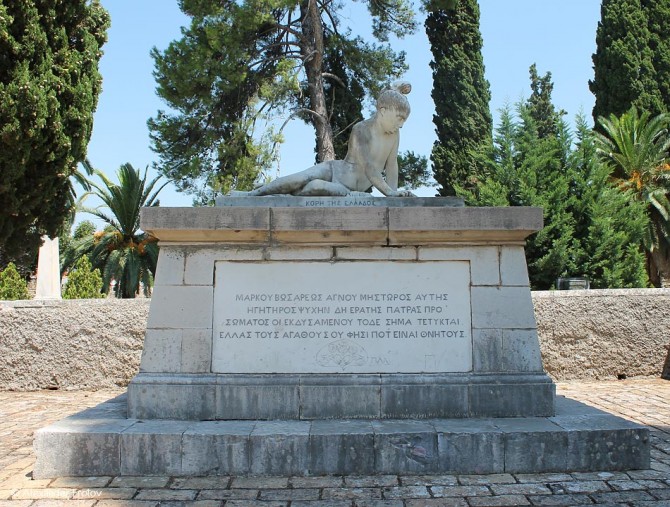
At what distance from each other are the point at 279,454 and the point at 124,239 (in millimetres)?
18148

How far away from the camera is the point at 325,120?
603 inches

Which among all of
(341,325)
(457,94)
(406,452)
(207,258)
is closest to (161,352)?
(207,258)

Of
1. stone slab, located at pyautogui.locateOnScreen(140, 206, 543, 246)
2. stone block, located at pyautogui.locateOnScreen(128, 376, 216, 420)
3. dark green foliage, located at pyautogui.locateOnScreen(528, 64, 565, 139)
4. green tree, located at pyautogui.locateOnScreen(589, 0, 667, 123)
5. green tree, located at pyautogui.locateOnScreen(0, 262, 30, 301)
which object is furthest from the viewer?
dark green foliage, located at pyautogui.locateOnScreen(528, 64, 565, 139)

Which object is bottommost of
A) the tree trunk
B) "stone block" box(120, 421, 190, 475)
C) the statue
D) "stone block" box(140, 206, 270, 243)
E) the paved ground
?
the paved ground

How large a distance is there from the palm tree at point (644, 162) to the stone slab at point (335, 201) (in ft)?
52.0

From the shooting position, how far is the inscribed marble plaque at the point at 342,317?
4.58 m

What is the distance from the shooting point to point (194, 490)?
374 centimetres

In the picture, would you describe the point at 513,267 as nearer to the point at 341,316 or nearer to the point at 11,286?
the point at 341,316

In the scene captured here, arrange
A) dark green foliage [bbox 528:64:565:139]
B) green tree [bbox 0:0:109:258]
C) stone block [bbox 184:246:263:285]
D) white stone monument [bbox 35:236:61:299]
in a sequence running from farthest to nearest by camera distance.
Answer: dark green foliage [bbox 528:64:565:139], white stone monument [bbox 35:236:61:299], green tree [bbox 0:0:109:258], stone block [bbox 184:246:263:285]

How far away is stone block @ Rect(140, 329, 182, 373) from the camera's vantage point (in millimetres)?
4531

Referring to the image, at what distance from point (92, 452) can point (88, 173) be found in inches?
818

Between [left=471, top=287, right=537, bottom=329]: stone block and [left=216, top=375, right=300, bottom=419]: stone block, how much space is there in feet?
4.70

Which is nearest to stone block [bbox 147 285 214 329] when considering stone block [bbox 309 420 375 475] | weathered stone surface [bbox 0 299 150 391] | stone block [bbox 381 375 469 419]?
stone block [bbox 309 420 375 475]

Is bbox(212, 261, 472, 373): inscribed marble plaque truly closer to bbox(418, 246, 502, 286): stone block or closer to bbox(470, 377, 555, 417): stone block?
bbox(418, 246, 502, 286): stone block
